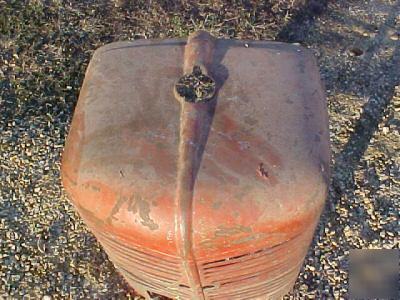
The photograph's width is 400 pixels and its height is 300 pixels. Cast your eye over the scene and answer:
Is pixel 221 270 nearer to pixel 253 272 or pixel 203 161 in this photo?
pixel 253 272

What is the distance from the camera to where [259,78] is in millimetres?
2549

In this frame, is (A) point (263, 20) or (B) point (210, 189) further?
(A) point (263, 20)

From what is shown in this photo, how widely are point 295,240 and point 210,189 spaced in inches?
20.4

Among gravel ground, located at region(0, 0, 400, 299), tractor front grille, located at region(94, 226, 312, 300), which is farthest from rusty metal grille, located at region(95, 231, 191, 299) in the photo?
gravel ground, located at region(0, 0, 400, 299)

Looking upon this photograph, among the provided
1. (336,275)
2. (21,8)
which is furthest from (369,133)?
(21,8)

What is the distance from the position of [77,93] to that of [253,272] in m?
2.46

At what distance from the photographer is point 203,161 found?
2250 mm

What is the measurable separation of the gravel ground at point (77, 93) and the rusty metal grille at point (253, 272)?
0.72m

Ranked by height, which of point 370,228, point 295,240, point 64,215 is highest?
point 295,240

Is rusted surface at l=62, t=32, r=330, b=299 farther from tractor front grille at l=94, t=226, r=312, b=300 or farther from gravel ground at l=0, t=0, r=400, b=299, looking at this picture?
gravel ground at l=0, t=0, r=400, b=299

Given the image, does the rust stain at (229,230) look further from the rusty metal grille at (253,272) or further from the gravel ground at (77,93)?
the gravel ground at (77,93)

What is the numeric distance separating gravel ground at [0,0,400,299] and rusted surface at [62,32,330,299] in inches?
42.3

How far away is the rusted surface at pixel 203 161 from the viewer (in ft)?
7.23

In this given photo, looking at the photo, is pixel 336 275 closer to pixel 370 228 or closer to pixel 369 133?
pixel 370 228
